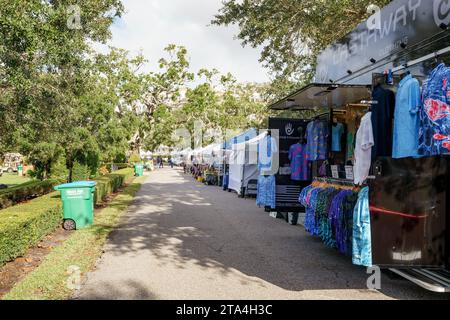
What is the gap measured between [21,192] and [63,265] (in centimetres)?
952

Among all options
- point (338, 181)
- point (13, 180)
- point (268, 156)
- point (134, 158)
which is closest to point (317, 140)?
point (338, 181)

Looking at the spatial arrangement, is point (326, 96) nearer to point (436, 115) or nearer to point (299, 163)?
point (299, 163)

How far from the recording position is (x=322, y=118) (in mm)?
8562

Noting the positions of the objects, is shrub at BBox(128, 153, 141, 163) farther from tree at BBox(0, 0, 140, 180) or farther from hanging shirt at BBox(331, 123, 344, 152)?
hanging shirt at BBox(331, 123, 344, 152)

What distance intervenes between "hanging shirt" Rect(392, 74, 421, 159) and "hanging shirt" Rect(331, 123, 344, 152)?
314cm

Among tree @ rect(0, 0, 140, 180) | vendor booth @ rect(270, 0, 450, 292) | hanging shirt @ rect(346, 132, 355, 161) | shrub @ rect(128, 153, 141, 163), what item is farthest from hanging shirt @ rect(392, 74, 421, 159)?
shrub @ rect(128, 153, 141, 163)

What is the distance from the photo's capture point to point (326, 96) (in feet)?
23.8

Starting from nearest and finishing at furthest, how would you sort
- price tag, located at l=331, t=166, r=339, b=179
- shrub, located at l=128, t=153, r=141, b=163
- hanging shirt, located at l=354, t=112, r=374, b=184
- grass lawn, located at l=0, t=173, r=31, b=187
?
hanging shirt, located at l=354, t=112, r=374, b=184
price tag, located at l=331, t=166, r=339, b=179
grass lawn, located at l=0, t=173, r=31, b=187
shrub, located at l=128, t=153, r=141, b=163

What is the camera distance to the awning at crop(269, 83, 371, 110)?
21.5 ft

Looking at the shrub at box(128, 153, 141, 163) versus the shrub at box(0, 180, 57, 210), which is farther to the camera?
the shrub at box(128, 153, 141, 163)
